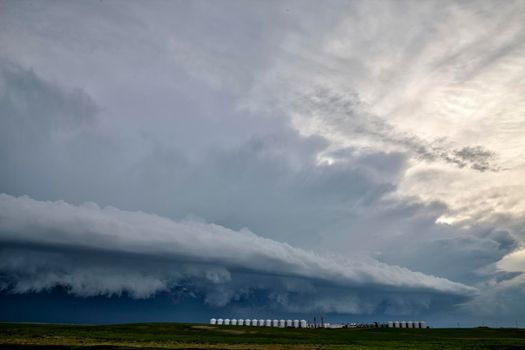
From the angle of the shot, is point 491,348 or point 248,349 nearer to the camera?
point 248,349

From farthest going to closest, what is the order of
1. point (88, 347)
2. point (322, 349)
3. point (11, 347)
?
point (322, 349), point (88, 347), point (11, 347)

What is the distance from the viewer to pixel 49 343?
9419 centimetres

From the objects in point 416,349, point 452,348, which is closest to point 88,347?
point 416,349

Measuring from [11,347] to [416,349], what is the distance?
291 feet

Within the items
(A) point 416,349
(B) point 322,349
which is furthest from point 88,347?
(A) point 416,349

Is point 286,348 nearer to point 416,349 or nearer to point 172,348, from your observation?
point 172,348

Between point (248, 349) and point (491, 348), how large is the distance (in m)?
66.3

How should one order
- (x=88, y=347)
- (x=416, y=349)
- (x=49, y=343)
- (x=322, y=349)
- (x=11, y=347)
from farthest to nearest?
(x=416, y=349) < (x=322, y=349) < (x=49, y=343) < (x=88, y=347) < (x=11, y=347)

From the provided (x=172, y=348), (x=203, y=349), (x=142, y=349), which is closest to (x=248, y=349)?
(x=203, y=349)

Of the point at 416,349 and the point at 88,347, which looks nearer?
the point at 88,347

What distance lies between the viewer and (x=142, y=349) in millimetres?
88000

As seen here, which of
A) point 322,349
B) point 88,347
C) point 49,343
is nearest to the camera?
point 88,347

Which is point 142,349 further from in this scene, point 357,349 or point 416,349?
point 416,349

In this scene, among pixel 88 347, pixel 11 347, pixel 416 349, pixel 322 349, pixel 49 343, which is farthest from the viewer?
pixel 416 349
